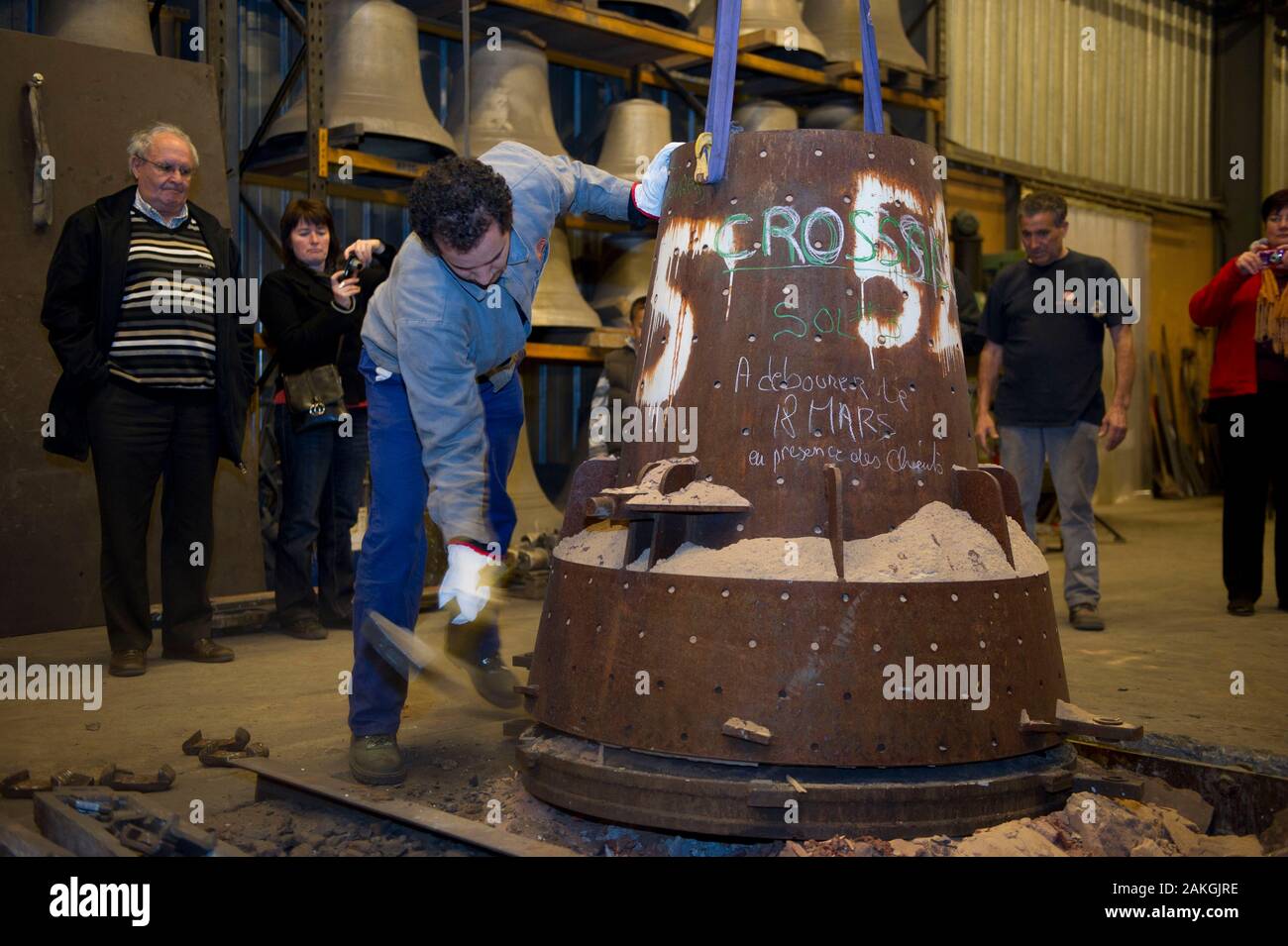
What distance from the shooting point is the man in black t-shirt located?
229 inches

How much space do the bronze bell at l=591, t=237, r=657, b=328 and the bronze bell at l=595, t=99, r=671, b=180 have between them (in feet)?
2.24

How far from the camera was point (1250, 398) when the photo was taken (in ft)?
20.0

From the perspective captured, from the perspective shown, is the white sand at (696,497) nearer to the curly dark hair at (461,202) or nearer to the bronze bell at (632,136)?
the curly dark hair at (461,202)

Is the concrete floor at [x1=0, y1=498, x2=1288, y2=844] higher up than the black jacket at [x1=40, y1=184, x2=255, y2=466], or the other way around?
the black jacket at [x1=40, y1=184, x2=255, y2=466]

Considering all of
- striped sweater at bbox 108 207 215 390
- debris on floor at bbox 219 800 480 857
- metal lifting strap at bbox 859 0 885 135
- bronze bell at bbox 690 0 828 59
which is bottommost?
debris on floor at bbox 219 800 480 857

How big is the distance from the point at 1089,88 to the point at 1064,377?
8.49m

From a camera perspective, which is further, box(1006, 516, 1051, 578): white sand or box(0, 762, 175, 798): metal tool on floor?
box(0, 762, 175, 798): metal tool on floor

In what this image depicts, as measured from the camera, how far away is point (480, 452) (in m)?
3.25

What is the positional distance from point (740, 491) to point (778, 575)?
10.0 inches

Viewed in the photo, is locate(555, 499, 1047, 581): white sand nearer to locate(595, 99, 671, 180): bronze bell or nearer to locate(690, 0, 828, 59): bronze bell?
locate(595, 99, 671, 180): bronze bell

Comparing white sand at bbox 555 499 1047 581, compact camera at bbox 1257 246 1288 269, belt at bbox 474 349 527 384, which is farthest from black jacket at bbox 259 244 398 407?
compact camera at bbox 1257 246 1288 269

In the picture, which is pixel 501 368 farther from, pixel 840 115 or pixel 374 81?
pixel 840 115

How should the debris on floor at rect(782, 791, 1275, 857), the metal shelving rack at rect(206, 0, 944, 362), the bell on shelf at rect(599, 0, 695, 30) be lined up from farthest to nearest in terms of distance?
the bell on shelf at rect(599, 0, 695, 30) → the metal shelving rack at rect(206, 0, 944, 362) → the debris on floor at rect(782, 791, 1275, 857)

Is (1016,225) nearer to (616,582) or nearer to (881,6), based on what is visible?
(881,6)
